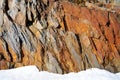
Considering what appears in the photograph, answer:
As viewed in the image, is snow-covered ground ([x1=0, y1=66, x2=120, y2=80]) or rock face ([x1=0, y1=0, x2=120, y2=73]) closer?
snow-covered ground ([x1=0, y1=66, x2=120, y2=80])

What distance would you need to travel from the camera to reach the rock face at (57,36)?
18062 mm

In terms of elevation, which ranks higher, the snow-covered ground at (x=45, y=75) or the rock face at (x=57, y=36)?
the rock face at (x=57, y=36)

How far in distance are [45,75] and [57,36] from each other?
3117 mm

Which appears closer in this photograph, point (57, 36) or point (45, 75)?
point (45, 75)

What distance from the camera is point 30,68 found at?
1766 centimetres

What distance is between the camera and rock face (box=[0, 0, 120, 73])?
18062 mm

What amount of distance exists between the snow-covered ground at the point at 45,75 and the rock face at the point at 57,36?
47 cm

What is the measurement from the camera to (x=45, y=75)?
56.9 ft

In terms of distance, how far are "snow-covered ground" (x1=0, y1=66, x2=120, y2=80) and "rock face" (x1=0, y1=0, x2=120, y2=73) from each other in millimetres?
475

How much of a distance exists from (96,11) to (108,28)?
153cm

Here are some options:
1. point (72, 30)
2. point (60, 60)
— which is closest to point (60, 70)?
point (60, 60)

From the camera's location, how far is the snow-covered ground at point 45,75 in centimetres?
1688

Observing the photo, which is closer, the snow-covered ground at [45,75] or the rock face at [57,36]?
the snow-covered ground at [45,75]

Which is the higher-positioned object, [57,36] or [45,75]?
[57,36]
